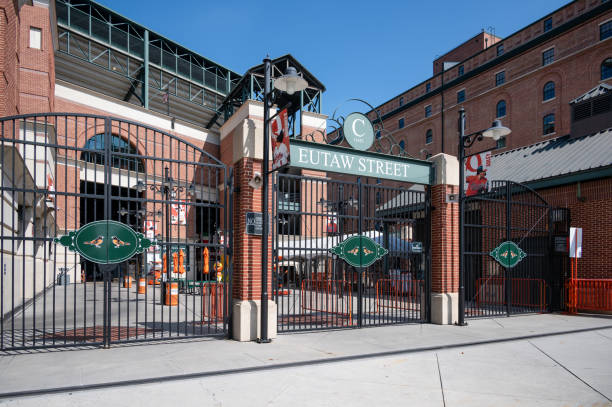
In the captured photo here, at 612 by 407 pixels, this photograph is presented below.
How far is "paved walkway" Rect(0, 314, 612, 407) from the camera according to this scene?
571 cm

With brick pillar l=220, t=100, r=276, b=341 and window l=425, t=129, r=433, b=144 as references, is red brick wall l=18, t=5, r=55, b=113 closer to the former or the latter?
brick pillar l=220, t=100, r=276, b=341

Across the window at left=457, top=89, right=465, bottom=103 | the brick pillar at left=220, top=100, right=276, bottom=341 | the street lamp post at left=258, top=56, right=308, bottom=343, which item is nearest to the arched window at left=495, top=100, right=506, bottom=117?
the window at left=457, top=89, right=465, bottom=103

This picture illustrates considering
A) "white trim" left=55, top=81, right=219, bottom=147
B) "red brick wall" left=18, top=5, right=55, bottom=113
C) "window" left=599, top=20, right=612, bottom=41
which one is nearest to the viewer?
"red brick wall" left=18, top=5, right=55, bottom=113

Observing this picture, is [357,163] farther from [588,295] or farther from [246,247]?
[588,295]

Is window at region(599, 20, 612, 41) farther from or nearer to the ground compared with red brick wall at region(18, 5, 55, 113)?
farther from the ground

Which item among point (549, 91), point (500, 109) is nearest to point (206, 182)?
point (500, 109)

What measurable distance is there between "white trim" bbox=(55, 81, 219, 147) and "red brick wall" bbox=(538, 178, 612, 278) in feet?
112

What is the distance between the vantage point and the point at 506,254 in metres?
14.1

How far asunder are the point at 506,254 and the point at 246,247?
8705mm

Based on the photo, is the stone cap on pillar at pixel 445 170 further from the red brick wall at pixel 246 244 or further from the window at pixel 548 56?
the window at pixel 548 56

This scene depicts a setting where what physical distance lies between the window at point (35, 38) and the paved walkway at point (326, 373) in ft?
86.6

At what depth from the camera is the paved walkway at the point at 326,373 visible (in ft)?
18.7

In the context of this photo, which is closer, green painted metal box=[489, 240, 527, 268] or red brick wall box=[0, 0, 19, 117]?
red brick wall box=[0, 0, 19, 117]

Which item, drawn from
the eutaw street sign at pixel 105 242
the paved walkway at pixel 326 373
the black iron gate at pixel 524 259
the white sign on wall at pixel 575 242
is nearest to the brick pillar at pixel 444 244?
the black iron gate at pixel 524 259
